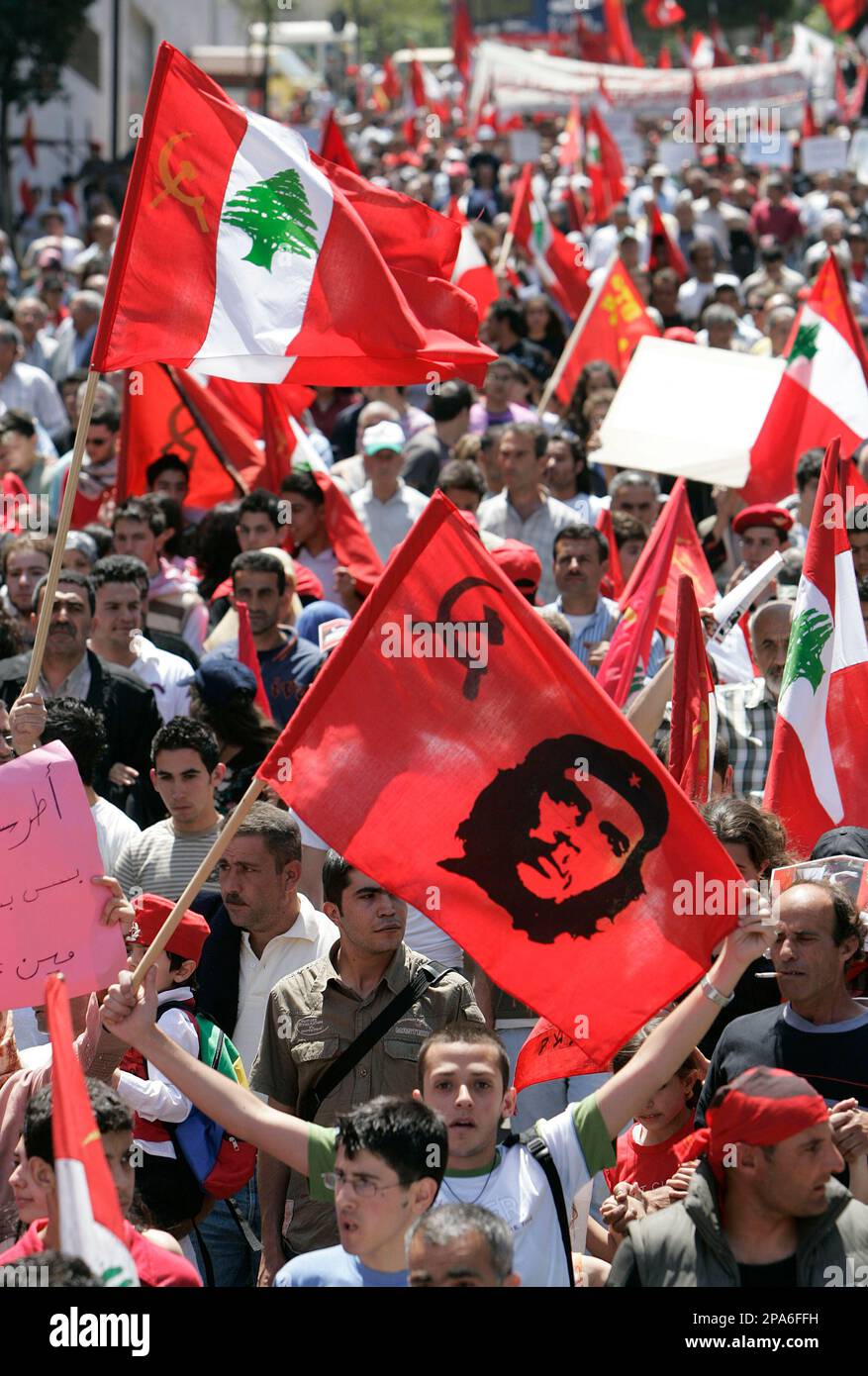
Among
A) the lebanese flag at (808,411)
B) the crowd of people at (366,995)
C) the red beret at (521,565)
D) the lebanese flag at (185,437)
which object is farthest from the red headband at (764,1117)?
the lebanese flag at (185,437)

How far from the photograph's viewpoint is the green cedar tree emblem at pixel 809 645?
6.45 m

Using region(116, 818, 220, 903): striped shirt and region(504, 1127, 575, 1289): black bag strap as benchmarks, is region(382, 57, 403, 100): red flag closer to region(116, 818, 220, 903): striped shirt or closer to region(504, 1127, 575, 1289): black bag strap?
region(116, 818, 220, 903): striped shirt

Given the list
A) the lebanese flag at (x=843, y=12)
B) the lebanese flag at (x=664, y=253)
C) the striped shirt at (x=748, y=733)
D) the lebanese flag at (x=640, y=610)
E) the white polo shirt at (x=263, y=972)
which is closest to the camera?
the white polo shirt at (x=263, y=972)

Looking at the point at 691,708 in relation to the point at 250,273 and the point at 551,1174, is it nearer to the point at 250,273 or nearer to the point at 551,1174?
the point at 250,273

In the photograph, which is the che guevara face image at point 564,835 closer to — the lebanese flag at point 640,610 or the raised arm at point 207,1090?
the raised arm at point 207,1090

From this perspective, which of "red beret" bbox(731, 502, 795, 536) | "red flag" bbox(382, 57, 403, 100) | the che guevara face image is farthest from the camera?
"red flag" bbox(382, 57, 403, 100)

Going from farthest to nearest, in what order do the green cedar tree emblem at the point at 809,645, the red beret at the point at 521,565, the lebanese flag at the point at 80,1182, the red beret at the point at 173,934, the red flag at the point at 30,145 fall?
the red flag at the point at 30,145, the red beret at the point at 521,565, the green cedar tree emblem at the point at 809,645, the red beret at the point at 173,934, the lebanese flag at the point at 80,1182

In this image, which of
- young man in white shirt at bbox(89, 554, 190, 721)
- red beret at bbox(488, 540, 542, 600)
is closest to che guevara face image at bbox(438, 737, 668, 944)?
red beret at bbox(488, 540, 542, 600)

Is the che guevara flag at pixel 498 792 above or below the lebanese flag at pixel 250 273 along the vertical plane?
below

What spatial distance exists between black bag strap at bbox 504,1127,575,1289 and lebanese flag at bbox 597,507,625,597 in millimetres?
5483

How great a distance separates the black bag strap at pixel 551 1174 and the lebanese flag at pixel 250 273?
2.50m

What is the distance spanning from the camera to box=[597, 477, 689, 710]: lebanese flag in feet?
25.2

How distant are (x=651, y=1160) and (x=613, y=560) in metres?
5.06
